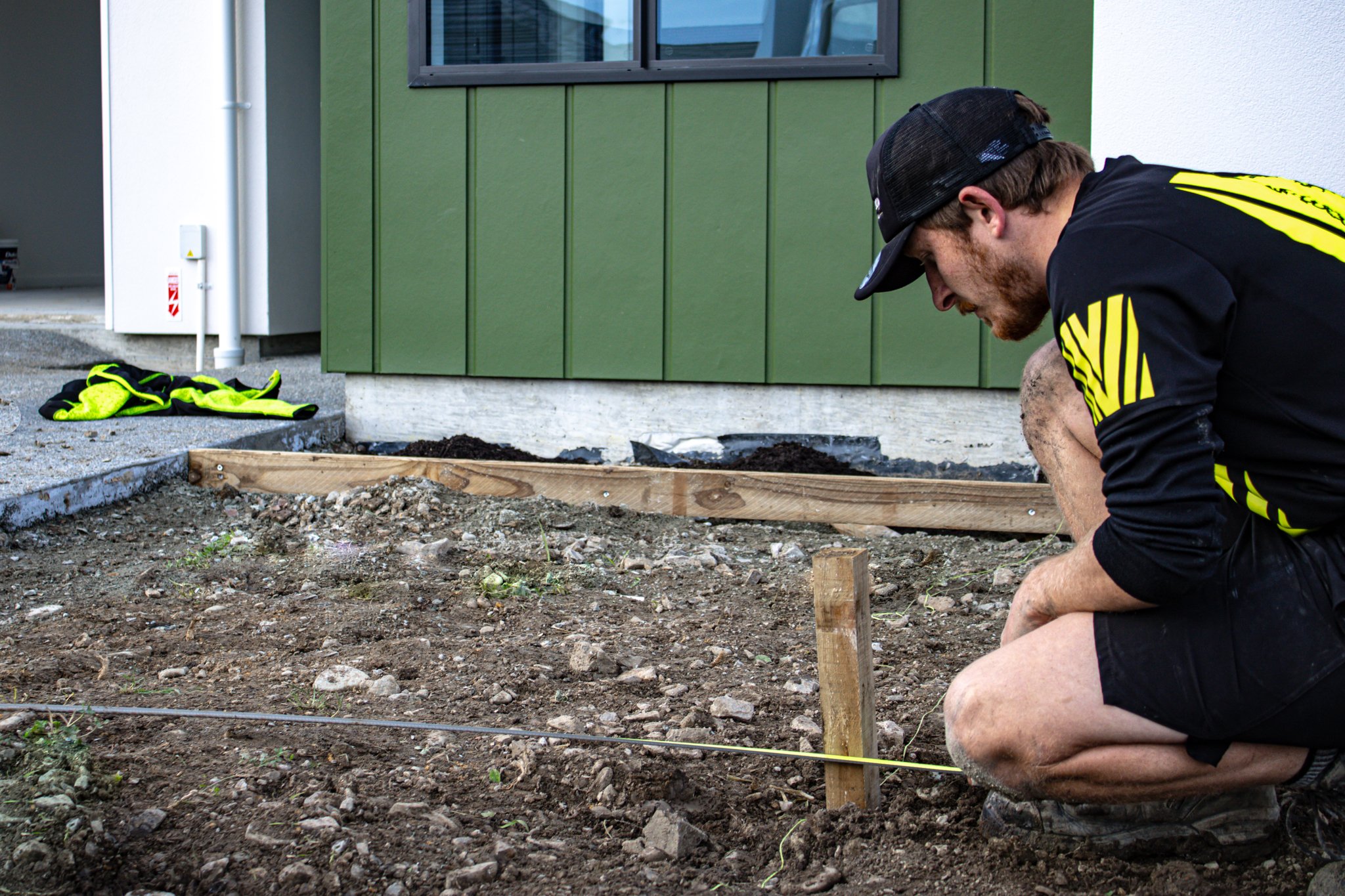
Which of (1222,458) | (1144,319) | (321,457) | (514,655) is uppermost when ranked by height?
(1144,319)

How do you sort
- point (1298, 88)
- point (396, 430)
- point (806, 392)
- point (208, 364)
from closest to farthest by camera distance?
point (1298, 88) < point (806, 392) < point (396, 430) < point (208, 364)

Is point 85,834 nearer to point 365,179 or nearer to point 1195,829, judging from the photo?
point 1195,829

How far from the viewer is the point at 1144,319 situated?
1521mm

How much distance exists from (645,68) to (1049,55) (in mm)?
1603

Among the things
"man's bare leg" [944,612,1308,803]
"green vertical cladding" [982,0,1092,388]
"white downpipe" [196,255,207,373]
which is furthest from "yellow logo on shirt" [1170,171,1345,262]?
"white downpipe" [196,255,207,373]

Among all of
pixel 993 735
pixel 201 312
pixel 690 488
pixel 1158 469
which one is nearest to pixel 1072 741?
pixel 993 735

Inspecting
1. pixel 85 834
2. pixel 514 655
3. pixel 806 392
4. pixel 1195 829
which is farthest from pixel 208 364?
pixel 1195 829

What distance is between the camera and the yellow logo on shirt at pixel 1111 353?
153 centimetres

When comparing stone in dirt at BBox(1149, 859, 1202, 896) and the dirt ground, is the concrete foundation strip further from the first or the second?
stone in dirt at BBox(1149, 859, 1202, 896)

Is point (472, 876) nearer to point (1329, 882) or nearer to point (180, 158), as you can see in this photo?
point (1329, 882)

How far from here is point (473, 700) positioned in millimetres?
2602

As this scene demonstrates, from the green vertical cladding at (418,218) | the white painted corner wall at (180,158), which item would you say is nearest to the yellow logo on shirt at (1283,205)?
the green vertical cladding at (418,218)

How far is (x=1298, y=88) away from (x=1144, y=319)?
264 cm

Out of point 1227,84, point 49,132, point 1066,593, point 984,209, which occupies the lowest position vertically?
point 1066,593
